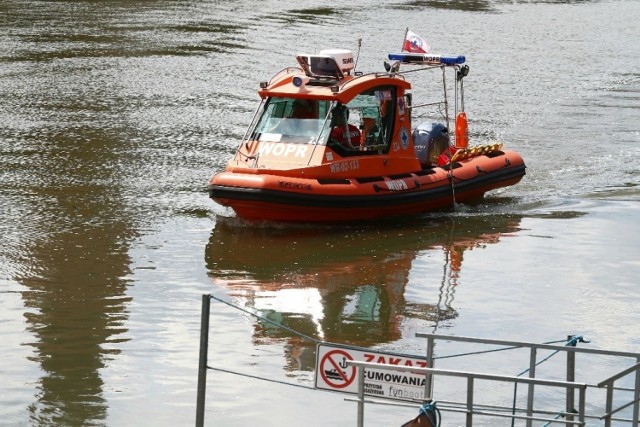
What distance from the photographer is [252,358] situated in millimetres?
10531

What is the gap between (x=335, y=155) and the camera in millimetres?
15070

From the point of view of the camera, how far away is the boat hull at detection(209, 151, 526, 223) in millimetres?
14344

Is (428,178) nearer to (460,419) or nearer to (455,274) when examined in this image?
(455,274)

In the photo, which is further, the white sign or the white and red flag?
the white and red flag

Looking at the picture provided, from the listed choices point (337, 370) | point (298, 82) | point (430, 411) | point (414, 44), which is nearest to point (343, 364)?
point (337, 370)

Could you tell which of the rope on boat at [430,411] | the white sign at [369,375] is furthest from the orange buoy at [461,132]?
the rope on boat at [430,411]

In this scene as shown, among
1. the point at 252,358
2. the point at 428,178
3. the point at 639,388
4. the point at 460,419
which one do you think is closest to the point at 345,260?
the point at 428,178

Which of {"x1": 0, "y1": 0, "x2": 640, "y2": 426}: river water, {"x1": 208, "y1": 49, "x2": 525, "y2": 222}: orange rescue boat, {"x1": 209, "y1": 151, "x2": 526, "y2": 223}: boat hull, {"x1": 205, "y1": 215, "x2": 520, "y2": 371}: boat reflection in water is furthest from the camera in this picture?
{"x1": 208, "y1": 49, "x2": 525, "y2": 222}: orange rescue boat

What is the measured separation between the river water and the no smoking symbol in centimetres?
227

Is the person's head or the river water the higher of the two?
the person's head

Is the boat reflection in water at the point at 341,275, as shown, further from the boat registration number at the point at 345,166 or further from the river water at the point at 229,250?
the boat registration number at the point at 345,166

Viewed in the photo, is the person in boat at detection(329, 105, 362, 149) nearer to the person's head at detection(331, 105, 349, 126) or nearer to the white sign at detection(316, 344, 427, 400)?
the person's head at detection(331, 105, 349, 126)

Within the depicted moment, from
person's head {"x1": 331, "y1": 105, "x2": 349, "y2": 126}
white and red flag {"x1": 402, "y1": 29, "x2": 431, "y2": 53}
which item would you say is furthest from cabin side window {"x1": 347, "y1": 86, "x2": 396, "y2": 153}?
white and red flag {"x1": 402, "y1": 29, "x2": 431, "y2": 53}

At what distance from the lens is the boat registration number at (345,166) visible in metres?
15.0
